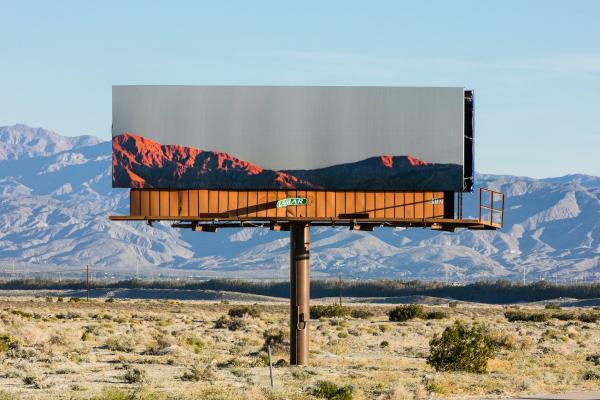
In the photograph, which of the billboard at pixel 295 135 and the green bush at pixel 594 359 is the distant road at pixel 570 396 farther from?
the green bush at pixel 594 359

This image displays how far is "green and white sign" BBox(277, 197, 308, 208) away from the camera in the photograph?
35.9 metres

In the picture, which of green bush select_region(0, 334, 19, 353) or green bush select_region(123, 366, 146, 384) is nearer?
green bush select_region(123, 366, 146, 384)

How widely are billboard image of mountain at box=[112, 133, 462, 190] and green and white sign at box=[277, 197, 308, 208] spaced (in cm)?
36

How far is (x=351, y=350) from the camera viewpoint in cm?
4950

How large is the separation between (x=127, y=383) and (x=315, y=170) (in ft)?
27.1

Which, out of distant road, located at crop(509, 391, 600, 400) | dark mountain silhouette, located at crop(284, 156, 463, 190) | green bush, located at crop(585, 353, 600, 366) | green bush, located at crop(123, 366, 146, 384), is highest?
dark mountain silhouette, located at crop(284, 156, 463, 190)

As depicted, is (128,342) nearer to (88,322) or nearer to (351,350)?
(351,350)

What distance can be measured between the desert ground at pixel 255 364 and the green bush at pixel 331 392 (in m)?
0.19

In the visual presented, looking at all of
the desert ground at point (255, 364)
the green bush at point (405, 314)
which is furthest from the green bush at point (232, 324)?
the green bush at point (405, 314)

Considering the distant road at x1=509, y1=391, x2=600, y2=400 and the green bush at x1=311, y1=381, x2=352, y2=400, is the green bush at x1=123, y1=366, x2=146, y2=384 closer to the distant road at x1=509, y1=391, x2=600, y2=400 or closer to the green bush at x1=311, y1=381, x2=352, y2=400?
the green bush at x1=311, y1=381, x2=352, y2=400

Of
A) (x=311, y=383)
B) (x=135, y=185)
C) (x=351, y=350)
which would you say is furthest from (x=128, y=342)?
(x=311, y=383)

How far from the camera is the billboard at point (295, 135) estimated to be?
35688 mm

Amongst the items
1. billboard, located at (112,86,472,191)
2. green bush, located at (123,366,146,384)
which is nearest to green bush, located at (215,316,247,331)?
green bush, located at (123,366,146,384)

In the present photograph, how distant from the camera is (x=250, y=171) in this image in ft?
117
